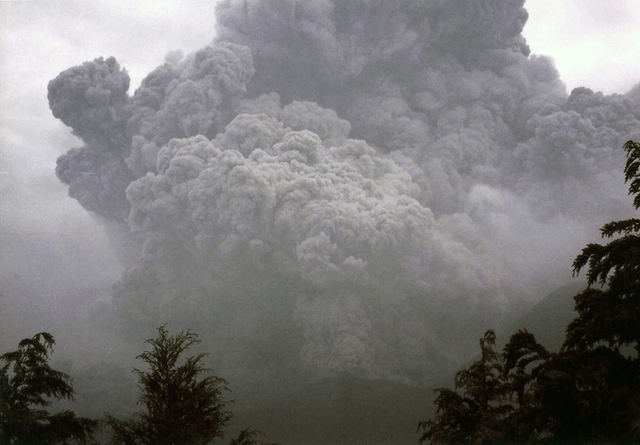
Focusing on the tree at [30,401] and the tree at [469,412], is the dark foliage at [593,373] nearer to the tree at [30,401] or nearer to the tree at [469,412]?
the tree at [469,412]

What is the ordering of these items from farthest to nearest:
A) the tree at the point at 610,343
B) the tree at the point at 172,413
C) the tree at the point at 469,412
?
the tree at the point at 172,413 → the tree at the point at 469,412 → the tree at the point at 610,343

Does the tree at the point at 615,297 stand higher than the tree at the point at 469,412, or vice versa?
the tree at the point at 615,297

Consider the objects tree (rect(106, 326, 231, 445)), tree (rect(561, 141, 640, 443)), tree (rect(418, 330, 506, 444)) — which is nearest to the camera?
tree (rect(561, 141, 640, 443))

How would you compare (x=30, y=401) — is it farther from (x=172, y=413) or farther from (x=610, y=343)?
(x=610, y=343)

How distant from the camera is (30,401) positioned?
11.7 meters

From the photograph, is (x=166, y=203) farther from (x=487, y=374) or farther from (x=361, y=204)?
(x=487, y=374)

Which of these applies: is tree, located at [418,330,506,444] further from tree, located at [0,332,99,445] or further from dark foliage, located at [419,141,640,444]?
tree, located at [0,332,99,445]

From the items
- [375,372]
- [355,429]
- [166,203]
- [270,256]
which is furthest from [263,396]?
[166,203]

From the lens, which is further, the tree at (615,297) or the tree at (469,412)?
the tree at (469,412)

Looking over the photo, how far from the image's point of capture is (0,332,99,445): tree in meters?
11.1

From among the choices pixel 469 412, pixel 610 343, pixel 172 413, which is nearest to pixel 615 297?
pixel 610 343

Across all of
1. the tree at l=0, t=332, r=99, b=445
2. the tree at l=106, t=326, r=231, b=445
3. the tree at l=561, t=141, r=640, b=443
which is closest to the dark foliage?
the tree at l=561, t=141, r=640, b=443

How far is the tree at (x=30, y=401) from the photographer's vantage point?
11.1 meters

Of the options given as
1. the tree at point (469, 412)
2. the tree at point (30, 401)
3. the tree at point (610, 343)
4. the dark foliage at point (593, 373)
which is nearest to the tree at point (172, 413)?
the tree at point (30, 401)
